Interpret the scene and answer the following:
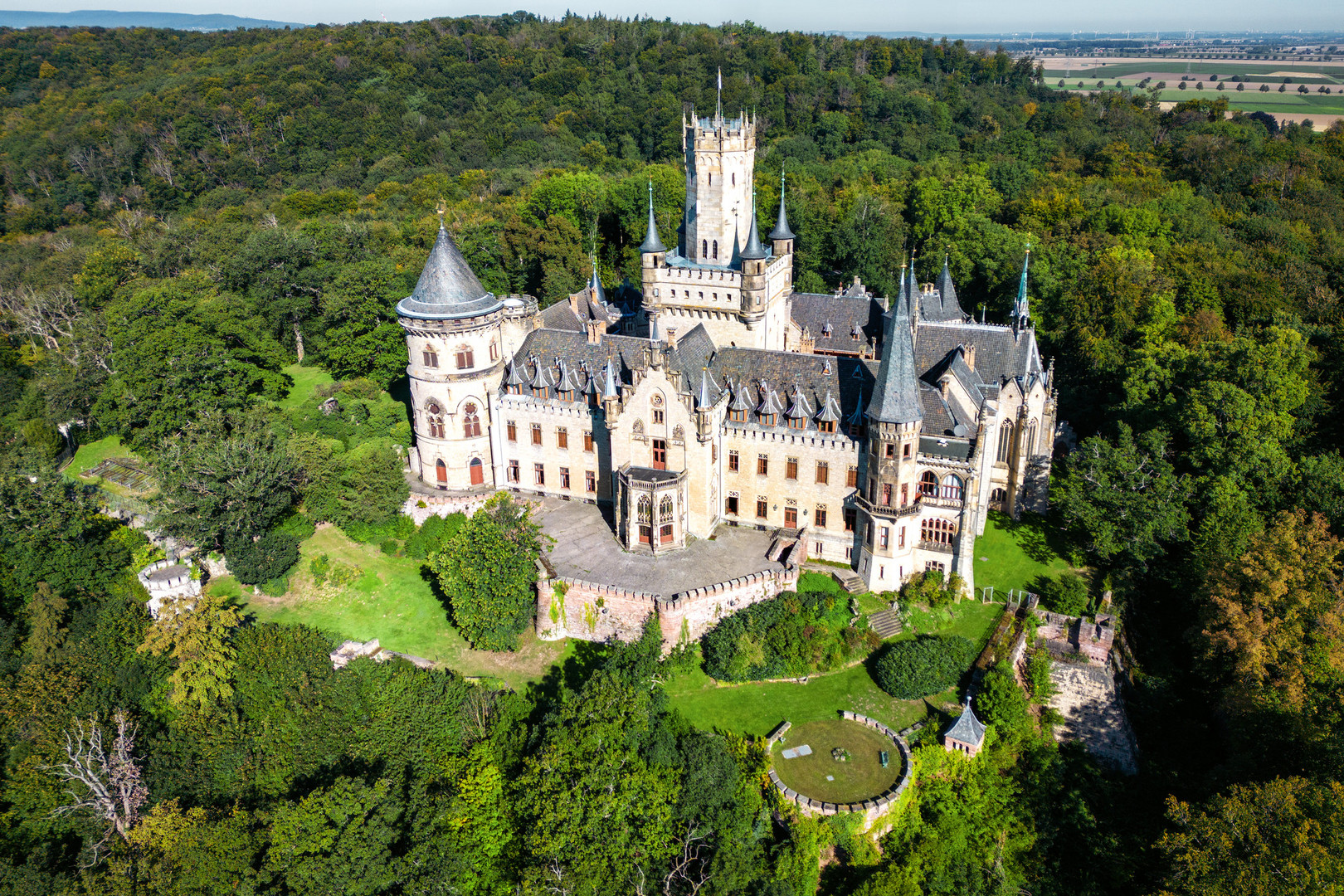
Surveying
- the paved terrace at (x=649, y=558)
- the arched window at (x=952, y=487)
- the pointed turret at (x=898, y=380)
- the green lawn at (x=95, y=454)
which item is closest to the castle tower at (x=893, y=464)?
the pointed turret at (x=898, y=380)

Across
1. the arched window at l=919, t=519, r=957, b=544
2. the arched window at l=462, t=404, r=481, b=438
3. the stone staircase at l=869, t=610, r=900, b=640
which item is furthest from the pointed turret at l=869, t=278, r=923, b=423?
the arched window at l=462, t=404, r=481, b=438

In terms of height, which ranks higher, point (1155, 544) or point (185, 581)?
point (1155, 544)

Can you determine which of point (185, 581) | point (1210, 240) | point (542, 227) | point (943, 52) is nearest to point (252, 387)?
point (185, 581)

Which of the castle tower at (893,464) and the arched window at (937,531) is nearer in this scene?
the castle tower at (893,464)

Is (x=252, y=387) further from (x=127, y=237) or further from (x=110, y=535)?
(x=127, y=237)

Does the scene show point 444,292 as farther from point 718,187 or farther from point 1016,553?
point 1016,553

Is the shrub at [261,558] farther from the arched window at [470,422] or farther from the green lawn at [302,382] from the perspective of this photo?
the green lawn at [302,382]
